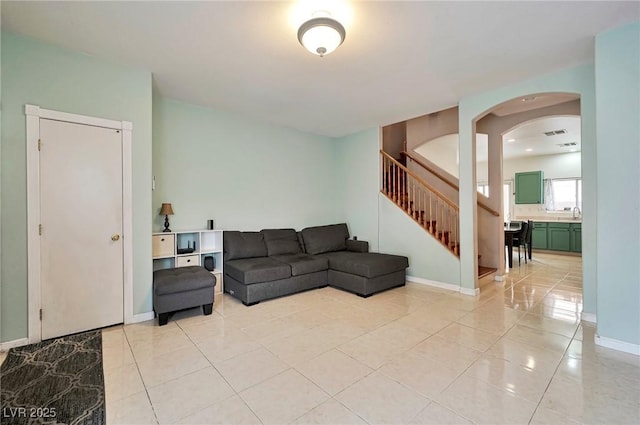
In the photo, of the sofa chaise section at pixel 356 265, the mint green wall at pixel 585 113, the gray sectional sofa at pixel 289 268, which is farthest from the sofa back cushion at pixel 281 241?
the mint green wall at pixel 585 113

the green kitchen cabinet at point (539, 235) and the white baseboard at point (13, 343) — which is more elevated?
the green kitchen cabinet at point (539, 235)

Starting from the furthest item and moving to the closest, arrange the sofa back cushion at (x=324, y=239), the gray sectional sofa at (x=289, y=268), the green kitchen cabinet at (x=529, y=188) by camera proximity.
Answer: the green kitchen cabinet at (x=529, y=188) < the sofa back cushion at (x=324, y=239) < the gray sectional sofa at (x=289, y=268)

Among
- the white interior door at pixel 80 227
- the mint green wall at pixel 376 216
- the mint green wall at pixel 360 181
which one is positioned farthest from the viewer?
the mint green wall at pixel 360 181

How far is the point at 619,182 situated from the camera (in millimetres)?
2455

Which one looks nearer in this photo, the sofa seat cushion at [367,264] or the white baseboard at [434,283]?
the sofa seat cushion at [367,264]

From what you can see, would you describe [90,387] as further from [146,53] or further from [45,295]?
[146,53]

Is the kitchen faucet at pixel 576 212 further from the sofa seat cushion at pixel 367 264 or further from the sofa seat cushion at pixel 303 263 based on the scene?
the sofa seat cushion at pixel 303 263

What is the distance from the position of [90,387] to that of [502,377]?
2.92 metres

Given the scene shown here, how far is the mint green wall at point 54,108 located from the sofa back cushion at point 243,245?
1149 millimetres

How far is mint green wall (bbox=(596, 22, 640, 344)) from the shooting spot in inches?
94.2

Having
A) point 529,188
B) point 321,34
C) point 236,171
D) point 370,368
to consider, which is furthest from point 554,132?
point 370,368

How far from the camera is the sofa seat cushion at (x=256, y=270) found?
366 cm

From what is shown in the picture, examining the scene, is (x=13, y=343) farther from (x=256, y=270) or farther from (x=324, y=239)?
(x=324, y=239)

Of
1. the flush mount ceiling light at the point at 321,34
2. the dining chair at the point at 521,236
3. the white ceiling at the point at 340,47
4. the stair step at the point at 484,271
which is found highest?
the white ceiling at the point at 340,47
